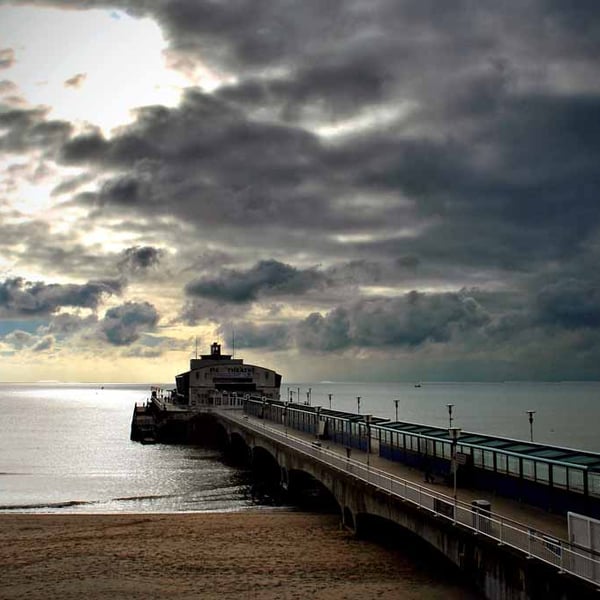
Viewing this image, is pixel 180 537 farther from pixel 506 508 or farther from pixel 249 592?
pixel 506 508

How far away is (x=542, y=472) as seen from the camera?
26578 mm

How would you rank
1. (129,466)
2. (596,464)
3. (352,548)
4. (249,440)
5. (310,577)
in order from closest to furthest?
(596,464)
(310,577)
(352,548)
(249,440)
(129,466)

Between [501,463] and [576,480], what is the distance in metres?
5.10

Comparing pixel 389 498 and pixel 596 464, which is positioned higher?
pixel 596 464

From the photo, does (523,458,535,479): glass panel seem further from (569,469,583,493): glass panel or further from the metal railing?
the metal railing

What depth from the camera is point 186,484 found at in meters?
58.0

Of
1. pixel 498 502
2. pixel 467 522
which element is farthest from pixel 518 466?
pixel 467 522

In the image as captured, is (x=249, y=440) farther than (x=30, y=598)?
Yes

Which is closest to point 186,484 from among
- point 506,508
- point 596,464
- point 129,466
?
point 129,466

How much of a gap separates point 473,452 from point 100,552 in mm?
18591

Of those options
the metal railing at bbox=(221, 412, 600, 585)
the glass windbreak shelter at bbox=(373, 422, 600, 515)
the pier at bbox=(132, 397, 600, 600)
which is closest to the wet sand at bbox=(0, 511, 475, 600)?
the pier at bbox=(132, 397, 600, 600)

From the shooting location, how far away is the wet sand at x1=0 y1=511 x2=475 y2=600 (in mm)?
25859

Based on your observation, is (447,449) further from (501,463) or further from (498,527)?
(498,527)

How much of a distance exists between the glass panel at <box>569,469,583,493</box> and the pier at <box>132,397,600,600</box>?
1.28m
